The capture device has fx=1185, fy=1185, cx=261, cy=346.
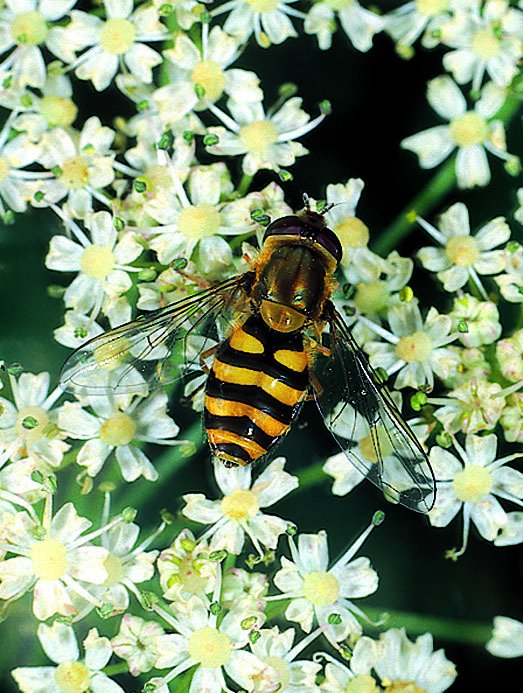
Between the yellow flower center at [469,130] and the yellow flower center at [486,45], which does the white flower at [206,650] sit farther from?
the yellow flower center at [486,45]

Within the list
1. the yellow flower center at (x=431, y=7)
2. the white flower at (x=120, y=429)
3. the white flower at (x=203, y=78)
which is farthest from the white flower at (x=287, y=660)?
the yellow flower center at (x=431, y=7)

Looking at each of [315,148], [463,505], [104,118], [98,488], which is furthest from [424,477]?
[104,118]

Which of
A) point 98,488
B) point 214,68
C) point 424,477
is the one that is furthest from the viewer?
point 214,68

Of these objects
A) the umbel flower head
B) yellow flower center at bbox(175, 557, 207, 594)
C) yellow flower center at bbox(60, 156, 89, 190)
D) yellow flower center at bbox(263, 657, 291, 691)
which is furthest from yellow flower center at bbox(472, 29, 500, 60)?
yellow flower center at bbox(263, 657, 291, 691)

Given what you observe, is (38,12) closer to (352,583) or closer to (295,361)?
(295,361)

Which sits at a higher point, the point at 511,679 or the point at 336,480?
the point at 336,480

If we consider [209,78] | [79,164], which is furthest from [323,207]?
[79,164]

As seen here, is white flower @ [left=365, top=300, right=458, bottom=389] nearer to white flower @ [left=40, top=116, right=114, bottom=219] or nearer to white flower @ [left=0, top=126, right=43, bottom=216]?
white flower @ [left=40, top=116, right=114, bottom=219]
